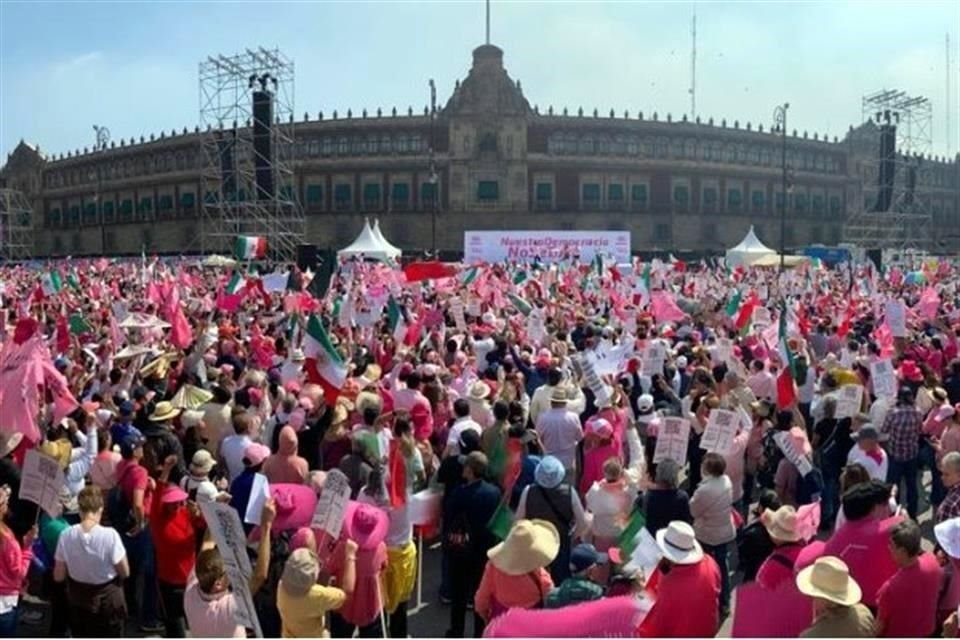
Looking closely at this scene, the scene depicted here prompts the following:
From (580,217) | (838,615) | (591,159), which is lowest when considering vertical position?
(838,615)

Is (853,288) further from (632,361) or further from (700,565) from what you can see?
(700,565)

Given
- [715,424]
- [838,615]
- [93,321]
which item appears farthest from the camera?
[93,321]

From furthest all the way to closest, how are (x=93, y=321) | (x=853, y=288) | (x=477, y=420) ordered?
1. (x=853, y=288)
2. (x=93, y=321)
3. (x=477, y=420)

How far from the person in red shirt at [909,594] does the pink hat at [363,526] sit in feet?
8.69

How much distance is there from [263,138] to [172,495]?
44.8 metres

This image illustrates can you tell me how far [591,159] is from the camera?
66875mm

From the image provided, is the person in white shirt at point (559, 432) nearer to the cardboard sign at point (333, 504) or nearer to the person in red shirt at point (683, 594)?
the cardboard sign at point (333, 504)

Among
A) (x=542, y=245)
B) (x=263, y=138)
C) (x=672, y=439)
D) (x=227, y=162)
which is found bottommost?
(x=672, y=439)

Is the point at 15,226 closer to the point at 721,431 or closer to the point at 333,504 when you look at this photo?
the point at 721,431

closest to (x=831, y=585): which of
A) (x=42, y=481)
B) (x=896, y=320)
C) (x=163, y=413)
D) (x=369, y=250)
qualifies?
(x=42, y=481)

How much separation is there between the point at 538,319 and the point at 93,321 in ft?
26.8

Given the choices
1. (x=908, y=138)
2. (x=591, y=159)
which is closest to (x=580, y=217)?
(x=591, y=159)

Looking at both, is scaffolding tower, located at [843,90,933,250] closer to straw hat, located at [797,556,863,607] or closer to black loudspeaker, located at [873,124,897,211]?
black loudspeaker, located at [873,124,897,211]

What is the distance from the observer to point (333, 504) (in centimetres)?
507
